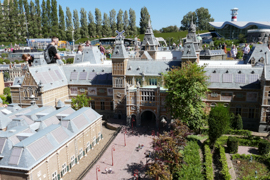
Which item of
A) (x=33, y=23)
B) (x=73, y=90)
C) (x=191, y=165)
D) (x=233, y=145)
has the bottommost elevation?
(x=191, y=165)

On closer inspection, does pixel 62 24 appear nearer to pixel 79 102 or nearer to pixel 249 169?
pixel 79 102

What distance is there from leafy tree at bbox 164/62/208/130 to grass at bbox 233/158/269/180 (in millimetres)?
10034

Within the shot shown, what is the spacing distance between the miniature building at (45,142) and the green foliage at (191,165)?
18.7 m

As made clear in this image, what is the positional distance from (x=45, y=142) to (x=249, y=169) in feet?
106

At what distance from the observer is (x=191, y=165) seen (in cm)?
3453

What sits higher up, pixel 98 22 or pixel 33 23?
pixel 98 22

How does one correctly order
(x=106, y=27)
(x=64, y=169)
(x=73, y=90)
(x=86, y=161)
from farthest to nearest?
(x=106, y=27) < (x=73, y=90) < (x=86, y=161) < (x=64, y=169)

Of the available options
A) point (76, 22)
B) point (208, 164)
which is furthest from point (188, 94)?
point (76, 22)

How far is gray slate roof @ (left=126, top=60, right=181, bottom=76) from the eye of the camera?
189 ft

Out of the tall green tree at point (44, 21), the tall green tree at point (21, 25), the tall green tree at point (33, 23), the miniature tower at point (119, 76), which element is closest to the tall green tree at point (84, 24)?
the tall green tree at point (44, 21)

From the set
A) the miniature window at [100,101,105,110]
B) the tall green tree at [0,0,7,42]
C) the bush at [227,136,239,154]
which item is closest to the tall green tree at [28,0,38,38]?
the tall green tree at [0,0,7,42]

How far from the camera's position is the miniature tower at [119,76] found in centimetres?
5647

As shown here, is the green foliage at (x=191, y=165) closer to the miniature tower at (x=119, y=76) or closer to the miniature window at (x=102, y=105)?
the miniature tower at (x=119, y=76)

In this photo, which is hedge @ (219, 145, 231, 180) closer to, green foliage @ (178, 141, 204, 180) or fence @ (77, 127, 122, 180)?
green foliage @ (178, 141, 204, 180)
